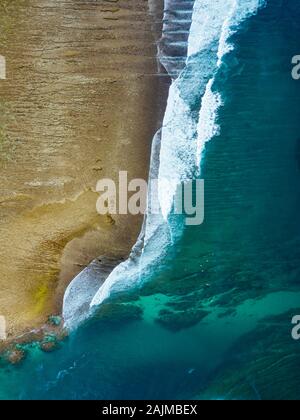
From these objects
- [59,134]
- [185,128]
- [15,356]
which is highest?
[185,128]

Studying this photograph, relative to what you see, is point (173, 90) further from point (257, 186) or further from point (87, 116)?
point (257, 186)

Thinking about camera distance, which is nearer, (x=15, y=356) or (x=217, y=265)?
(x=15, y=356)

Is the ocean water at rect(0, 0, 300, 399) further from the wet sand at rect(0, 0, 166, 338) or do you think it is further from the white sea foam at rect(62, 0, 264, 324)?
the wet sand at rect(0, 0, 166, 338)

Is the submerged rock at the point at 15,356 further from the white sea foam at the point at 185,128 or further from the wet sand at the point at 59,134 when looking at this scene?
the white sea foam at the point at 185,128

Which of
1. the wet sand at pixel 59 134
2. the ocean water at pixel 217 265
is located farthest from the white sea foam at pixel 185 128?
the wet sand at pixel 59 134

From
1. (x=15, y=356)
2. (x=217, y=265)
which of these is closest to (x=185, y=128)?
(x=217, y=265)

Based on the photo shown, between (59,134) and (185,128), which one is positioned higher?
(185,128)

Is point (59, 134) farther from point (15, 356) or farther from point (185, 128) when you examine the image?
point (15, 356)
